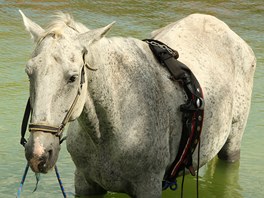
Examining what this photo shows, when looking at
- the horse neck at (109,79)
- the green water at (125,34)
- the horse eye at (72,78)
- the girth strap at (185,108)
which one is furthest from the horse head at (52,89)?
the green water at (125,34)

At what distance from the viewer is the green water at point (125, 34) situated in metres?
7.51

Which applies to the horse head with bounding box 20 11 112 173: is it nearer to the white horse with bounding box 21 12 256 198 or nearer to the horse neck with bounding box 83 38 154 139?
the white horse with bounding box 21 12 256 198

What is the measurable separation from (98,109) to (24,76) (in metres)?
6.30

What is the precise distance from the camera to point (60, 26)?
4703mm

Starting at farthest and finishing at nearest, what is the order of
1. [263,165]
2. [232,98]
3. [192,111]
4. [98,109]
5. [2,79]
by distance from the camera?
[2,79]
[263,165]
[232,98]
[192,111]
[98,109]

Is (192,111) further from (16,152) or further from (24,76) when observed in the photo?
(24,76)

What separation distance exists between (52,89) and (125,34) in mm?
10133

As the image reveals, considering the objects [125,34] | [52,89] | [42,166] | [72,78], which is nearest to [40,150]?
[42,166]

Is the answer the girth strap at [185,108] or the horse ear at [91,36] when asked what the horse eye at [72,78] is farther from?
the girth strap at [185,108]

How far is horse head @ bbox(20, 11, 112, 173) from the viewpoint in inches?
173

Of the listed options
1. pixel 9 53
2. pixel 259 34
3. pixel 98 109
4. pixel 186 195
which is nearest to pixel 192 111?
pixel 98 109

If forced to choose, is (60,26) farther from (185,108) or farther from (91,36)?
(185,108)

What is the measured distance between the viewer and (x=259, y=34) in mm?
15000

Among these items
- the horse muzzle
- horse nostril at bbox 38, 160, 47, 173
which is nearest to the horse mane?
the horse muzzle
